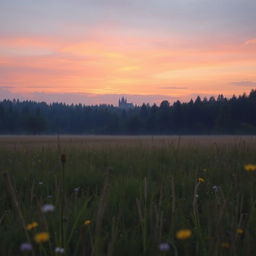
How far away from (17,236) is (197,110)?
341 ft

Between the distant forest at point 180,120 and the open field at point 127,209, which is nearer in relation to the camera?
the open field at point 127,209

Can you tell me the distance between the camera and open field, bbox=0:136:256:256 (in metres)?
2.09

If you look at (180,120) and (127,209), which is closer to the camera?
(127,209)

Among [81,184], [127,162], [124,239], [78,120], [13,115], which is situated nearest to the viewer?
[124,239]

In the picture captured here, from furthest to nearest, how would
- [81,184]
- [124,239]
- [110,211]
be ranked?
[81,184]
[110,211]
[124,239]

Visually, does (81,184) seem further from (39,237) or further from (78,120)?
(78,120)

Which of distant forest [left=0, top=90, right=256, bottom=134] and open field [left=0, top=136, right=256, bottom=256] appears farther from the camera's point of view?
distant forest [left=0, top=90, right=256, bottom=134]

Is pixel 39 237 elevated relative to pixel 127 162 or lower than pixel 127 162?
elevated

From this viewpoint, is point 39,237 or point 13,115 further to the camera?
point 13,115

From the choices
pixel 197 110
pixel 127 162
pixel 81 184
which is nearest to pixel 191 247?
pixel 81 184

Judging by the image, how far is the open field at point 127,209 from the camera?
209 cm

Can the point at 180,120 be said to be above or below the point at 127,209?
below

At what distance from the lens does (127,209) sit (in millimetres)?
3449

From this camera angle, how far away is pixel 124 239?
2619 mm
